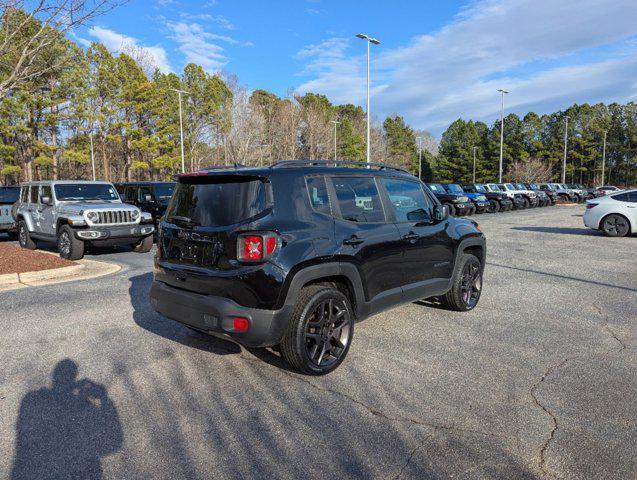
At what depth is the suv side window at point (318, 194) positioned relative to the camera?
13.2ft

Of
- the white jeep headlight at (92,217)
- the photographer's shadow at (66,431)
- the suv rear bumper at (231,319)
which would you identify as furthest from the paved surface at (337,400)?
the white jeep headlight at (92,217)

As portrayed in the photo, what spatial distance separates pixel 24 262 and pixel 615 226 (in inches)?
601

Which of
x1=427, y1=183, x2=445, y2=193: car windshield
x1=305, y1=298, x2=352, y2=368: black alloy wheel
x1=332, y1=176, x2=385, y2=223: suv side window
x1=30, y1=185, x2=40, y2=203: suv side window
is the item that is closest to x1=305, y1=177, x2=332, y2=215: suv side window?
x1=332, y1=176, x2=385, y2=223: suv side window

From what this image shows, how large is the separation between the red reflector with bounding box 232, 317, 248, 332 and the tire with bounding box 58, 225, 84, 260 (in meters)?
7.53

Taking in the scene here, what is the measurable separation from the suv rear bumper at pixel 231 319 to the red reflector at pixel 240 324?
0.02 meters

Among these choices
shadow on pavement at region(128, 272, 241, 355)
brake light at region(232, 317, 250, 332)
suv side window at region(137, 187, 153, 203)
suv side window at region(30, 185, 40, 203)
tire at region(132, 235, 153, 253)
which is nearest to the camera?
brake light at region(232, 317, 250, 332)

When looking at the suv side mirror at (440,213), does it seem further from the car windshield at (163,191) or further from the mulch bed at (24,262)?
the car windshield at (163,191)

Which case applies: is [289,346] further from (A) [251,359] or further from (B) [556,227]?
(B) [556,227]

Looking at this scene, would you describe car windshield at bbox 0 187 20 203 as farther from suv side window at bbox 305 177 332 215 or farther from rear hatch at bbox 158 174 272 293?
suv side window at bbox 305 177 332 215

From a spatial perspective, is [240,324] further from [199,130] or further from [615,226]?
[199,130]

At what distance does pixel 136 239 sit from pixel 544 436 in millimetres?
9472

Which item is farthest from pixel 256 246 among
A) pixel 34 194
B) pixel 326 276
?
pixel 34 194

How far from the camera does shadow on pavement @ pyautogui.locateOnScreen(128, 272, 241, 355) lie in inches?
182

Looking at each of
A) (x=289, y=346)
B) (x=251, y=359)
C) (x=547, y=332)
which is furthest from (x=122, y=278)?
(x=547, y=332)
